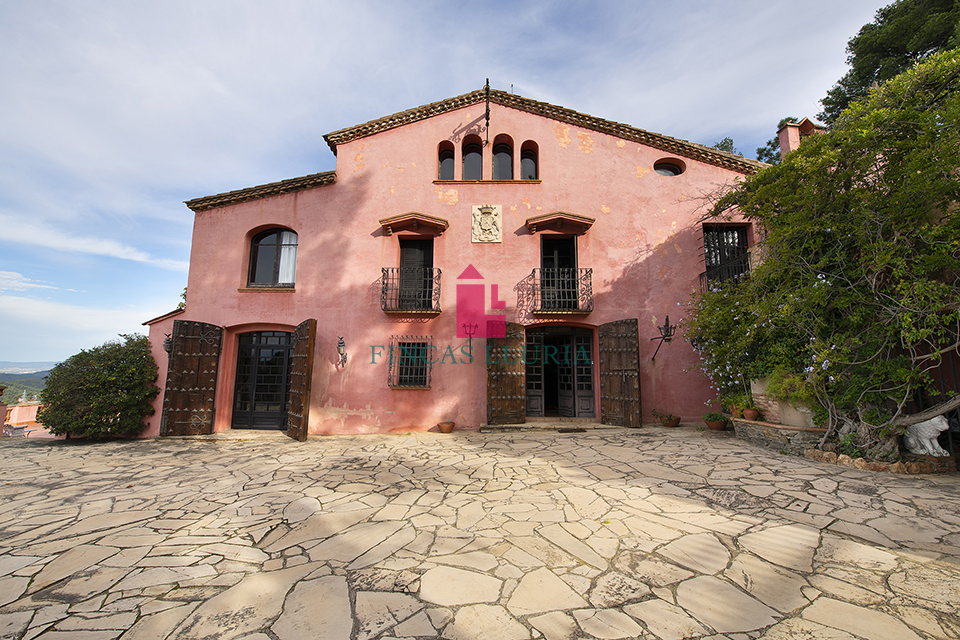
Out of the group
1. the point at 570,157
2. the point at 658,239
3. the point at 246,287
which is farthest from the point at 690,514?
the point at 246,287

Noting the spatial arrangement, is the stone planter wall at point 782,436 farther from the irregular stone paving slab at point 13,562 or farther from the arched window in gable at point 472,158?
the irregular stone paving slab at point 13,562

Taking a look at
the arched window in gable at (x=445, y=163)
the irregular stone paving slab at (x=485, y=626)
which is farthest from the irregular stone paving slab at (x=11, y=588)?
the arched window in gable at (x=445, y=163)

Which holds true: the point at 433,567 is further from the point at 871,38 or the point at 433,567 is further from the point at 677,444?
the point at 871,38

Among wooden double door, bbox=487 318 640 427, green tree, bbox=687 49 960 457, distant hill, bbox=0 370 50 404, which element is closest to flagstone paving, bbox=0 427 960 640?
green tree, bbox=687 49 960 457

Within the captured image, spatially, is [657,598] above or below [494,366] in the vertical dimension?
below

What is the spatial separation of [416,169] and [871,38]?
1610 centimetres

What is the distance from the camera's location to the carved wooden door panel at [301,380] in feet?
27.6

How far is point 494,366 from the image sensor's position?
938 centimetres

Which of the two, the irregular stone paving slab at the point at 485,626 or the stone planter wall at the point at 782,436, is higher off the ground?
the stone planter wall at the point at 782,436

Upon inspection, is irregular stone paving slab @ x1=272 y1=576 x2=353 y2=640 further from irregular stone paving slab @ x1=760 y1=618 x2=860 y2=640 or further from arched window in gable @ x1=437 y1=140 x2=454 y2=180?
arched window in gable @ x1=437 y1=140 x2=454 y2=180

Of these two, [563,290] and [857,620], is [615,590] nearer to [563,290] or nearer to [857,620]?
[857,620]

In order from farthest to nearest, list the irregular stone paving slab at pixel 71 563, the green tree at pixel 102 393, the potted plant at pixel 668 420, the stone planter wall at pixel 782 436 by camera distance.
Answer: the potted plant at pixel 668 420, the green tree at pixel 102 393, the stone planter wall at pixel 782 436, the irregular stone paving slab at pixel 71 563

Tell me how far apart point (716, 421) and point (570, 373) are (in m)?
3.45

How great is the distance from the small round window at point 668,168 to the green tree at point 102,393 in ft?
45.4
